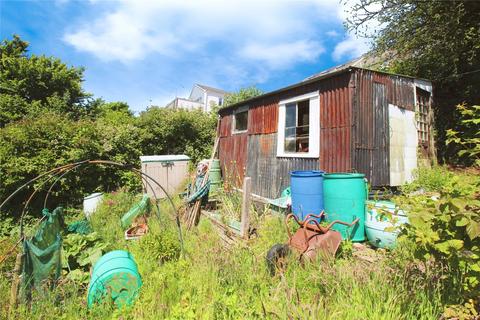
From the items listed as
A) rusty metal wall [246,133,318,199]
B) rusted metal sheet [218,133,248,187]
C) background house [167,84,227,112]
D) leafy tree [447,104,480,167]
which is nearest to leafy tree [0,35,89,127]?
rusted metal sheet [218,133,248,187]

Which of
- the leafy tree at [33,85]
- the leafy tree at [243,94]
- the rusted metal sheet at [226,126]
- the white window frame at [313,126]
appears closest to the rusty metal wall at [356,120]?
the white window frame at [313,126]

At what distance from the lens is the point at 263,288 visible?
9.12 feet

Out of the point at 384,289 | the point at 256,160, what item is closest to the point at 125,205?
the point at 256,160

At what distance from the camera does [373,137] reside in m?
6.28

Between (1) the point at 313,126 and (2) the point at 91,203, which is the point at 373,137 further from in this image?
(2) the point at 91,203

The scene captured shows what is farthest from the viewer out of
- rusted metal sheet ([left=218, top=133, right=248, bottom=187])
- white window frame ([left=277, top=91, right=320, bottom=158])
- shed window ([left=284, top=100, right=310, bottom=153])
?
rusted metal sheet ([left=218, top=133, right=248, bottom=187])

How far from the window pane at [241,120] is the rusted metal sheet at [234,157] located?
1.30ft

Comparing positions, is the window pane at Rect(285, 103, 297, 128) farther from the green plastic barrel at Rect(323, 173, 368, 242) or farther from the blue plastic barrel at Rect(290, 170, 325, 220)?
the green plastic barrel at Rect(323, 173, 368, 242)

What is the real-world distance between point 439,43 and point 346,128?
715cm

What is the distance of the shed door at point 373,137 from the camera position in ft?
20.0

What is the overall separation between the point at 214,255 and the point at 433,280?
95.5 inches

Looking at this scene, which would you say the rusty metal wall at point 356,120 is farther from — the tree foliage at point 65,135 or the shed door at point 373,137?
the tree foliage at point 65,135

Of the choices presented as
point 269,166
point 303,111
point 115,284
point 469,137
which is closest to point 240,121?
point 303,111

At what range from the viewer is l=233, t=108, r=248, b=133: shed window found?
10641 mm
